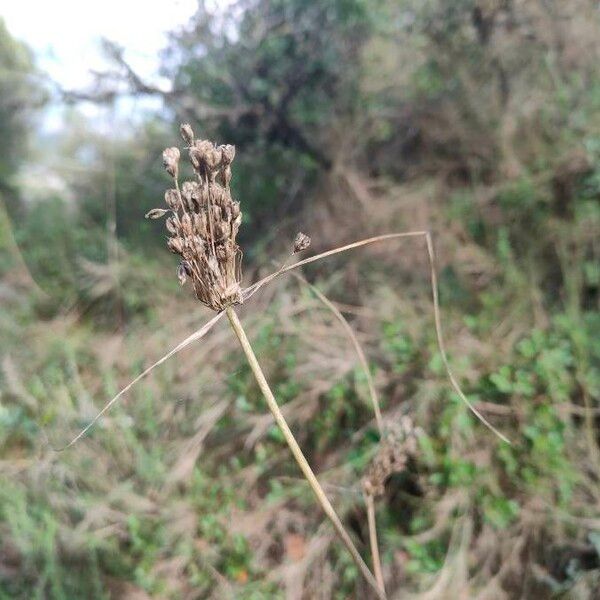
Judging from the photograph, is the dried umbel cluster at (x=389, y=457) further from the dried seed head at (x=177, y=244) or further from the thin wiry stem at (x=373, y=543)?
the dried seed head at (x=177, y=244)

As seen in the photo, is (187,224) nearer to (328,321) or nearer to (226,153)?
(226,153)

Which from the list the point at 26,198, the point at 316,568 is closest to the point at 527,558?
the point at 316,568

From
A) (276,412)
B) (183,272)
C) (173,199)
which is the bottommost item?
(276,412)

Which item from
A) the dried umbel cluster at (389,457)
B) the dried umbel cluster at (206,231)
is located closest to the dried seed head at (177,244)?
the dried umbel cluster at (206,231)

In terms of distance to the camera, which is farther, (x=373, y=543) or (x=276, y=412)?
(x=373, y=543)

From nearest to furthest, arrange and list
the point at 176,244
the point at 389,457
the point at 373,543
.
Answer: the point at 176,244 → the point at 373,543 → the point at 389,457

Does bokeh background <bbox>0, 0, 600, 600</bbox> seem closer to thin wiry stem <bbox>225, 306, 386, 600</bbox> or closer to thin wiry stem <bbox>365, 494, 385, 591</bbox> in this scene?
thin wiry stem <bbox>365, 494, 385, 591</bbox>

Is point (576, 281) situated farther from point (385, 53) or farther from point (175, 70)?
point (175, 70)

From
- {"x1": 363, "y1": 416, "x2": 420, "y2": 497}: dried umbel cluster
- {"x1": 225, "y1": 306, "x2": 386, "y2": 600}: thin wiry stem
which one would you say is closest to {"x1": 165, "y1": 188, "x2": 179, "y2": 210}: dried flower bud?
{"x1": 225, "y1": 306, "x2": 386, "y2": 600}: thin wiry stem

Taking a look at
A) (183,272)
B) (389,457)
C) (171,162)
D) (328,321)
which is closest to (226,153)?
(171,162)
